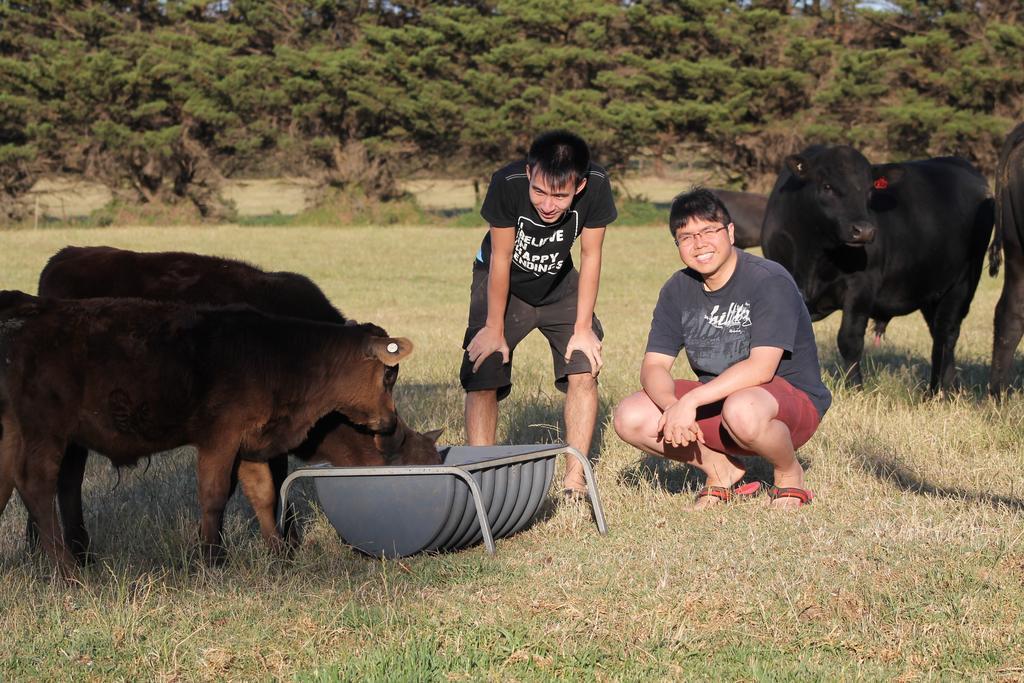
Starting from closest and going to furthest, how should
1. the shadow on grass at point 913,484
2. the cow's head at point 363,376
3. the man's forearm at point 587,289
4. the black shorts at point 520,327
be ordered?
the cow's head at point 363,376 < the shadow on grass at point 913,484 < the man's forearm at point 587,289 < the black shorts at point 520,327

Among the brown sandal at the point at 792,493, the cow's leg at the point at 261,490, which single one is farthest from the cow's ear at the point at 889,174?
the cow's leg at the point at 261,490

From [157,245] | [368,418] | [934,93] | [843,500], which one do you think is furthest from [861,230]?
[934,93]

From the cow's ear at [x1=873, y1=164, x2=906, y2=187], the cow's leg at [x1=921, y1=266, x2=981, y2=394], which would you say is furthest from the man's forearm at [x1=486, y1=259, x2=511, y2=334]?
the cow's ear at [x1=873, y1=164, x2=906, y2=187]

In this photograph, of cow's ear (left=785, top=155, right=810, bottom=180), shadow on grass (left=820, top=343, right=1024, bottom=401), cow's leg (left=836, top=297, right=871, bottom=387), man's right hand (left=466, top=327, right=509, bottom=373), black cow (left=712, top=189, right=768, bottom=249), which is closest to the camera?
man's right hand (left=466, top=327, right=509, bottom=373)

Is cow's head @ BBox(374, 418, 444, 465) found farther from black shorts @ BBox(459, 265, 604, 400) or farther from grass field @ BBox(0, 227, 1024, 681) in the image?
black shorts @ BBox(459, 265, 604, 400)

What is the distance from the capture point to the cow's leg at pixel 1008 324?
7949mm

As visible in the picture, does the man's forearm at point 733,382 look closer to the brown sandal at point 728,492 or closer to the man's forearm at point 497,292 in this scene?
the brown sandal at point 728,492

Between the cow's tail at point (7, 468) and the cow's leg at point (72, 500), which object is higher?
the cow's tail at point (7, 468)

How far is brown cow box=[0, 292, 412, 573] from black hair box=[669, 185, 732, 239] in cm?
144

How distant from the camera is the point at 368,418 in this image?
197 inches

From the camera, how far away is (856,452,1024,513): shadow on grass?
18.5ft

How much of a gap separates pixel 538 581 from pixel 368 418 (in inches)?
40.1

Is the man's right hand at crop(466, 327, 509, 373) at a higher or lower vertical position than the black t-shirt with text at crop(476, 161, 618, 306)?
lower

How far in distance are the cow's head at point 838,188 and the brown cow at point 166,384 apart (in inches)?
196
